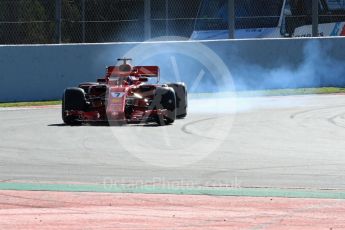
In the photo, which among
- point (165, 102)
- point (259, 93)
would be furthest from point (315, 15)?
point (165, 102)

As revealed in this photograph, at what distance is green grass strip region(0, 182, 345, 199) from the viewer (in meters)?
8.68

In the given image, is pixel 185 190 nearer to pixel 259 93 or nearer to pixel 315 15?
pixel 259 93

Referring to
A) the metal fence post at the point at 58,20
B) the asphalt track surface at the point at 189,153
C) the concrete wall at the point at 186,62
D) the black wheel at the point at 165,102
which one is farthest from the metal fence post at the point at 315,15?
the black wheel at the point at 165,102

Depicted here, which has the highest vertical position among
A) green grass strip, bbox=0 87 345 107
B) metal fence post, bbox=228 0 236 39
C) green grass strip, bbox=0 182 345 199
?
metal fence post, bbox=228 0 236 39

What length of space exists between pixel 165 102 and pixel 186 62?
8.49 meters

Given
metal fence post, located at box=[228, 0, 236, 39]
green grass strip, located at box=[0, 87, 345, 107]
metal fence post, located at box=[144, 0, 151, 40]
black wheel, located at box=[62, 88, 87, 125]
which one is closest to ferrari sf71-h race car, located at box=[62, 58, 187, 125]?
black wheel, located at box=[62, 88, 87, 125]

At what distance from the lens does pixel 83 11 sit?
26734 millimetres

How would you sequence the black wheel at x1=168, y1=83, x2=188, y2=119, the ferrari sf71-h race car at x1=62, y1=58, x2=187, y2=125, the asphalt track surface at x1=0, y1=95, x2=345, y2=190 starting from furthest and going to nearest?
the black wheel at x1=168, y1=83, x2=188, y2=119, the ferrari sf71-h race car at x1=62, y1=58, x2=187, y2=125, the asphalt track surface at x1=0, y1=95, x2=345, y2=190

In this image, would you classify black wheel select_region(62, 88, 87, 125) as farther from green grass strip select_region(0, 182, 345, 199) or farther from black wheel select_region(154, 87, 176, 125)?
green grass strip select_region(0, 182, 345, 199)

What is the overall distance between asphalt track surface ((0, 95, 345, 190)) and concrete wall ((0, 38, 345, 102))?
464 cm

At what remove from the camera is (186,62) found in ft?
80.6

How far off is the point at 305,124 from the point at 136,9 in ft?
43.6

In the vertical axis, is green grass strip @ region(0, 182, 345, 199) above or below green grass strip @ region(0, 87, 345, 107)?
above

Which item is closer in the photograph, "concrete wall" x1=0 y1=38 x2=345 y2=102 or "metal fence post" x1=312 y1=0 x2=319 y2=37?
"concrete wall" x1=0 y1=38 x2=345 y2=102
